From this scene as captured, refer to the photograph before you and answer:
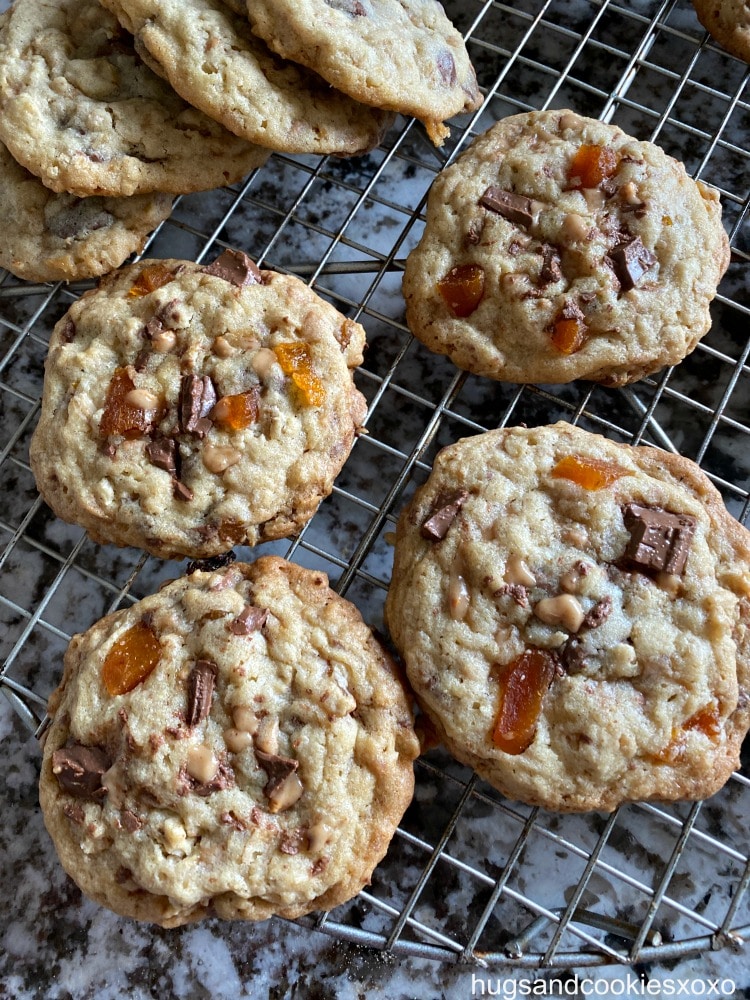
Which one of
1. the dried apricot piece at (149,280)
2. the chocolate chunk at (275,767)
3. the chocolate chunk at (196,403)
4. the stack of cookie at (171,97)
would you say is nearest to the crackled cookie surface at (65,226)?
the stack of cookie at (171,97)

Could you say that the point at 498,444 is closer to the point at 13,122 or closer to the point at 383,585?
the point at 383,585

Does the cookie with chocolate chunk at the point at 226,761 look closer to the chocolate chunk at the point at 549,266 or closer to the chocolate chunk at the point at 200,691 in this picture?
the chocolate chunk at the point at 200,691

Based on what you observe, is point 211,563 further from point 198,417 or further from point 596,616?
point 596,616

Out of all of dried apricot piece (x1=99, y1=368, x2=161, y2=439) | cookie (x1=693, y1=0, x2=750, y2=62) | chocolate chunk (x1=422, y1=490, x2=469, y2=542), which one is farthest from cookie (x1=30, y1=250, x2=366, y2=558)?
cookie (x1=693, y1=0, x2=750, y2=62)

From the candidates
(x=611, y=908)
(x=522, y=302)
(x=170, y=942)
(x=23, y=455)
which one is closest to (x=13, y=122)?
(x=23, y=455)

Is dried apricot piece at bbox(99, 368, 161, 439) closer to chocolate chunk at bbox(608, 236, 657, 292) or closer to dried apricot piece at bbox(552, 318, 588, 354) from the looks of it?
dried apricot piece at bbox(552, 318, 588, 354)

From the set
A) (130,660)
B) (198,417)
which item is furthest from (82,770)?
(198,417)
